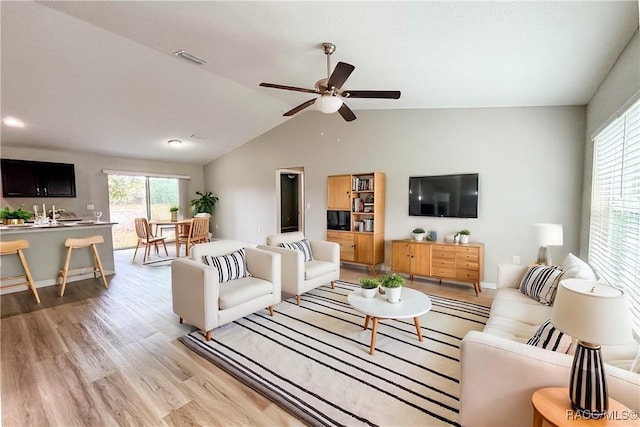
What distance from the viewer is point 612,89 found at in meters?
2.42

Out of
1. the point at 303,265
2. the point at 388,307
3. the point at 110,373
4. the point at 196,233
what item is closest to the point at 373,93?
the point at 388,307

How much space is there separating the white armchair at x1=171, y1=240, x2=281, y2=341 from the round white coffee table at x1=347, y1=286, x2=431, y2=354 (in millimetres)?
993

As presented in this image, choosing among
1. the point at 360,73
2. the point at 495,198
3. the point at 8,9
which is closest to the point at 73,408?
the point at 8,9

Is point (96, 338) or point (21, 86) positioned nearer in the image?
point (96, 338)

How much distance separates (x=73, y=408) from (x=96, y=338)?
103 cm

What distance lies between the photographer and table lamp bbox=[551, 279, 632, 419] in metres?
1.09

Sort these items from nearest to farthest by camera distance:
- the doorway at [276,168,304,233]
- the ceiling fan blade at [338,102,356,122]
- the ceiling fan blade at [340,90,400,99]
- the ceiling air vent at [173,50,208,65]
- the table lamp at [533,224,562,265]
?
the ceiling fan blade at [340,90,400,99], the table lamp at [533,224,562,265], the ceiling fan blade at [338,102,356,122], the ceiling air vent at [173,50,208,65], the doorway at [276,168,304,233]

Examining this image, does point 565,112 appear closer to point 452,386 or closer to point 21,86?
point 452,386

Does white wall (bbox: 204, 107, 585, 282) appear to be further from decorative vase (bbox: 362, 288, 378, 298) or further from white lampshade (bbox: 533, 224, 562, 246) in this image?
decorative vase (bbox: 362, 288, 378, 298)

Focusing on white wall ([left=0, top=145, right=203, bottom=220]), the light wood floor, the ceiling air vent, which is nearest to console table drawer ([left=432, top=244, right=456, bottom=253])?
the light wood floor

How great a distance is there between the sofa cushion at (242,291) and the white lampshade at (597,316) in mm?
2452

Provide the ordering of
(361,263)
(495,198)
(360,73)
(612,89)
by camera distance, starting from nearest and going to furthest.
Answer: (612,89) < (360,73) < (495,198) < (361,263)

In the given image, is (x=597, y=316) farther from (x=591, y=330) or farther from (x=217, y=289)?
(x=217, y=289)

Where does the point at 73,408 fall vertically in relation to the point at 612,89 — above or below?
below
